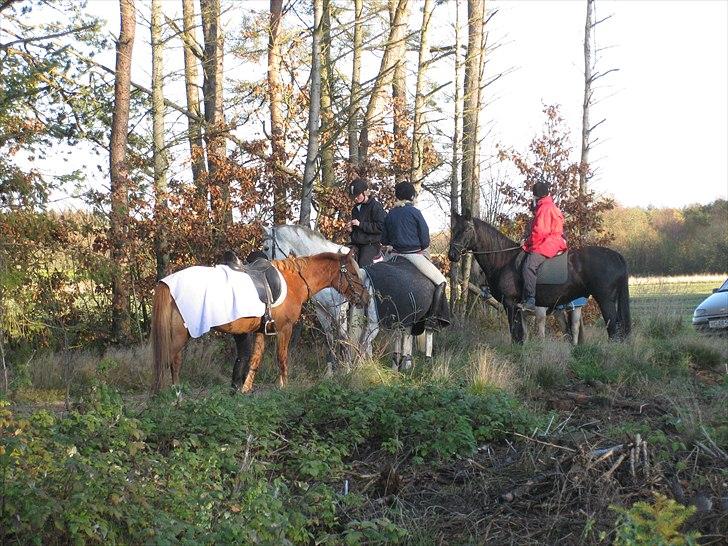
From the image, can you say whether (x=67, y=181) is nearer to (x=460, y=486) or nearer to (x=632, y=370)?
(x=632, y=370)

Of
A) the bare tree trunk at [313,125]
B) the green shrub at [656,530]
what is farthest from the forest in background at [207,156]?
the green shrub at [656,530]

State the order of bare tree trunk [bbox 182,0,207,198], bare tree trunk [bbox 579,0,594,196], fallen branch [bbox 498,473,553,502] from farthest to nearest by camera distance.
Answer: bare tree trunk [bbox 579,0,594,196] → bare tree trunk [bbox 182,0,207,198] → fallen branch [bbox 498,473,553,502]

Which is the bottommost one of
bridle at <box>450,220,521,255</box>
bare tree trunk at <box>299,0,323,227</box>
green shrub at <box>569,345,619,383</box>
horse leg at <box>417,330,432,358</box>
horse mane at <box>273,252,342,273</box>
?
green shrub at <box>569,345,619,383</box>

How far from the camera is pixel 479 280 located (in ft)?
65.1

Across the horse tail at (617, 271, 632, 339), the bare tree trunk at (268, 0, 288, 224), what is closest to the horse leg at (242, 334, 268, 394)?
the bare tree trunk at (268, 0, 288, 224)

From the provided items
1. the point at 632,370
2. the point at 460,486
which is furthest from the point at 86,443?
the point at 632,370

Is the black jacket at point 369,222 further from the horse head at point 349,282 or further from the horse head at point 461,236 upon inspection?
the horse head at point 461,236

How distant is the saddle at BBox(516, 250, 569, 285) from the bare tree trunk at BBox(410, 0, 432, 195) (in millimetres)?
3034

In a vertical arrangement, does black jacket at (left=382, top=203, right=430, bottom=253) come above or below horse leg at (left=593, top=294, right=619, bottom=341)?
above

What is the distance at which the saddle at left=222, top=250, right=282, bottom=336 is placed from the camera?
1096cm

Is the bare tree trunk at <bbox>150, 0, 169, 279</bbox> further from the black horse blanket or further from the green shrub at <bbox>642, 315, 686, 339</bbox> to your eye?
the green shrub at <bbox>642, 315, 686, 339</bbox>

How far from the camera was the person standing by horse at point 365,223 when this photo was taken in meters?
13.3

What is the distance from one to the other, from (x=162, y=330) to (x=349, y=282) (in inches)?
107

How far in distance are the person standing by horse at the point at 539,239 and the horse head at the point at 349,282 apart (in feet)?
12.8
